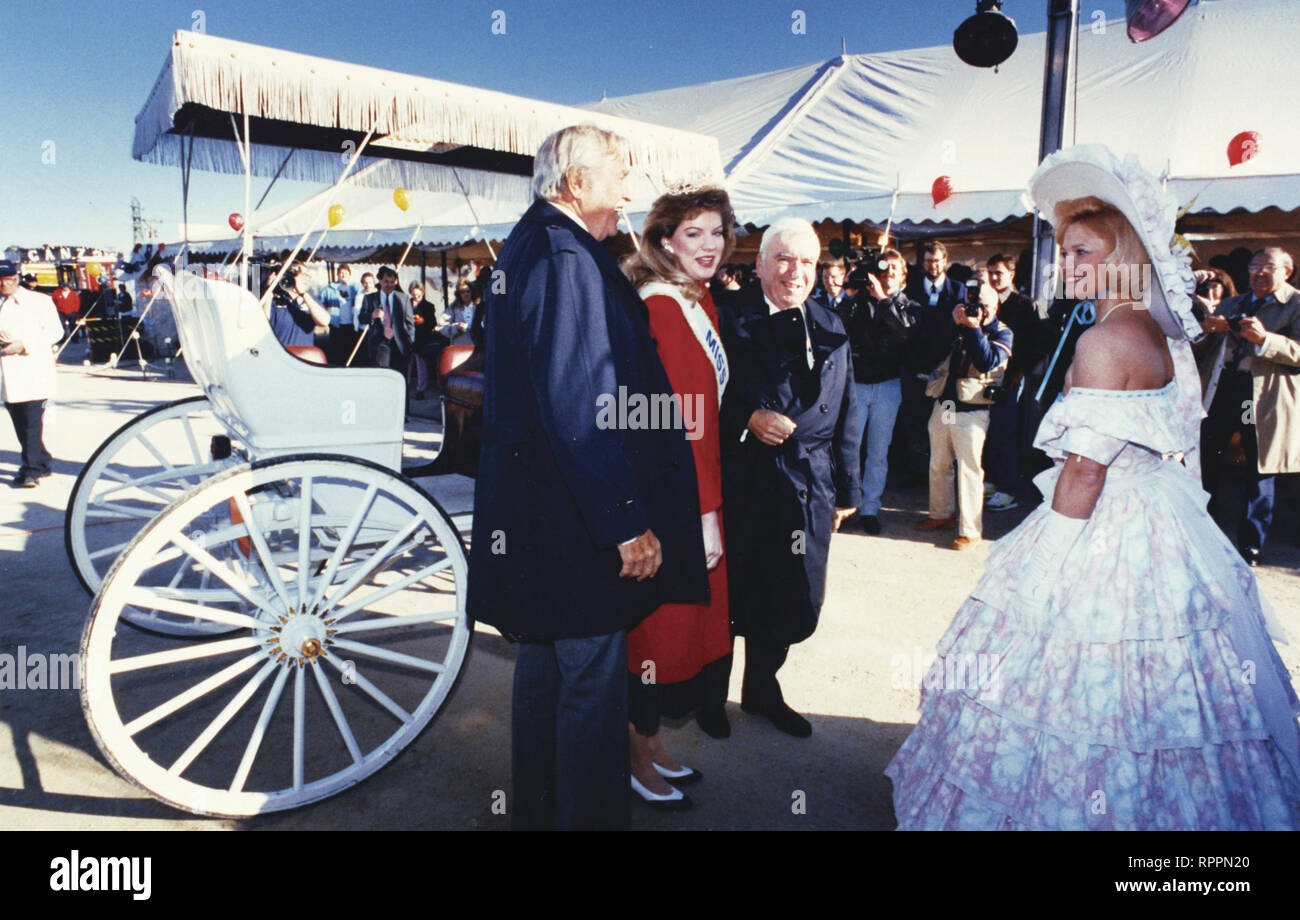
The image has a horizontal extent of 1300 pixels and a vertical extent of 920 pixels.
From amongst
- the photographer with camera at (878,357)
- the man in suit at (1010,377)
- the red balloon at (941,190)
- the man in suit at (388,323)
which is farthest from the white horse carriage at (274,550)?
the man in suit at (388,323)

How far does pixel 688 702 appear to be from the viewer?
2.50 metres

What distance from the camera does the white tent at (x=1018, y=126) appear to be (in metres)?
7.88

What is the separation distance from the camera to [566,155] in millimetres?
1876

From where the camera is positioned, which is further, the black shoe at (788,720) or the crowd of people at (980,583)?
the black shoe at (788,720)

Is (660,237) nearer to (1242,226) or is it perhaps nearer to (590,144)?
(590,144)

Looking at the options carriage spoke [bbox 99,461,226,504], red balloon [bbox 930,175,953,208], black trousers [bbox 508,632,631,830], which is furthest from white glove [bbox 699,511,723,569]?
red balloon [bbox 930,175,953,208]

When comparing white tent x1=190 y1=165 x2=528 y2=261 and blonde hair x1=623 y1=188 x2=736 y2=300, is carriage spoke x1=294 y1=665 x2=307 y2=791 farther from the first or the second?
white tent x1=190 y1=165 x2=528 y2=261

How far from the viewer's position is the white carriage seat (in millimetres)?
2680

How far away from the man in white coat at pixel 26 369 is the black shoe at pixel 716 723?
607 cm

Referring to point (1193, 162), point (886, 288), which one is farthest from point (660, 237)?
point (1193, 162)

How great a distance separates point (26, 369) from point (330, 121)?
14.3 feet

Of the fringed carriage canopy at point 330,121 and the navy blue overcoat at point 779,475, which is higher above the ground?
the fringed carriage canopy at point 330,121

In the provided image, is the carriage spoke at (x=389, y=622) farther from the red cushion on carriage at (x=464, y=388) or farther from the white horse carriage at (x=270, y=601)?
the red cushion on carriage at (x=464, y=388)
